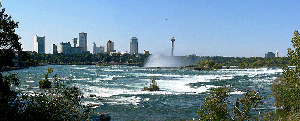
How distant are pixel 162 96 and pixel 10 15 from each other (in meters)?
43.5

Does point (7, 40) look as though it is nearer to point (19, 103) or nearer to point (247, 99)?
point (19, 103)

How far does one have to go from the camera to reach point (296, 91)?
56.5 feet

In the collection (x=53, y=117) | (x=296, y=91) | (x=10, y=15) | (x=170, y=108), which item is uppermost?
(x=10, y=15)

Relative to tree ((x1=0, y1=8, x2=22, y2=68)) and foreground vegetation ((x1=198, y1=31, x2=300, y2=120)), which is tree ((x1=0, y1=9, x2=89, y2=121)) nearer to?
tree ((x1=0, y1=8, x2=22, y2=68))

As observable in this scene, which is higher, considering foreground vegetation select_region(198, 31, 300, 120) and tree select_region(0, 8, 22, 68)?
tree select_region(0, 8, 22, 68)

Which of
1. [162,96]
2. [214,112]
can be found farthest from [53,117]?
[162,96]

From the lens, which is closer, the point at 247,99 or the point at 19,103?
the point at 247,99

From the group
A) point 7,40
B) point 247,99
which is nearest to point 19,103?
point 7,40

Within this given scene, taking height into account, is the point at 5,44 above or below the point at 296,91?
above

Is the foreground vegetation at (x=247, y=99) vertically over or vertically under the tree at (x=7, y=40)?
under

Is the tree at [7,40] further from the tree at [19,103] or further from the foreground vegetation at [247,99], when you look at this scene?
the foreground vegetation at [247,99]

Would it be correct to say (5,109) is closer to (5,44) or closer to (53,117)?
(53,117)

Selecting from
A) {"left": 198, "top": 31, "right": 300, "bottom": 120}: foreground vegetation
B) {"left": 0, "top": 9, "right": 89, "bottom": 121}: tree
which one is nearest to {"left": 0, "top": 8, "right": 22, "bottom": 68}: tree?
{"left": 0, "top": 9, "right": 89, "bottom": 121}: tree

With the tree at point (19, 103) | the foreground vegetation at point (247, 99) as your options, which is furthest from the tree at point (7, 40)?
the foreground vegetation at point (247, 99)
